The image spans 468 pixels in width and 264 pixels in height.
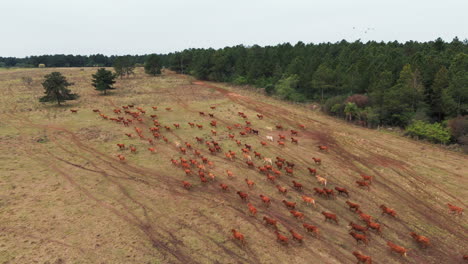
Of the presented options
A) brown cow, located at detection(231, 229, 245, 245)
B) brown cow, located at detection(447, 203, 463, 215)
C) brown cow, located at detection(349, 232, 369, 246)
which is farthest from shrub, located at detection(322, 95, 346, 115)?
brown cow, located at detection(231, 229, 245, 245)

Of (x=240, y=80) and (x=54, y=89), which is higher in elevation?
(x=240, y=80)

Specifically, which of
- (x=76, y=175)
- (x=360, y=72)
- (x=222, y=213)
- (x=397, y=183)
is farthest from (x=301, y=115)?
(x=76, y=175)

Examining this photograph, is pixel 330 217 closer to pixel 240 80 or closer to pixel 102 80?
pixel 102 80

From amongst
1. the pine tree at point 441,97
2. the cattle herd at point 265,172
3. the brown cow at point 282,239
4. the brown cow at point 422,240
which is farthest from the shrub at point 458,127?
the brown cow at point 282,239

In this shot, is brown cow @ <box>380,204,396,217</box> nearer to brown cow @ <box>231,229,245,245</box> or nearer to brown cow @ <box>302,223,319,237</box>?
brown cow @ <box>302,223,319,237</box>

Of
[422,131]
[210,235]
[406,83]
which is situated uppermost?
[406,83]

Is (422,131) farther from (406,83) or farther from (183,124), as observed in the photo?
(183,124)

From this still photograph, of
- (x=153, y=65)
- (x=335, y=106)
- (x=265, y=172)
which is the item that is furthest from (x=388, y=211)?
(x=153, y=65)
